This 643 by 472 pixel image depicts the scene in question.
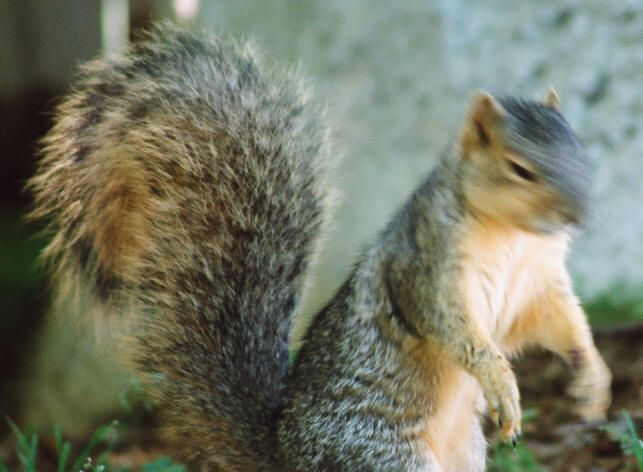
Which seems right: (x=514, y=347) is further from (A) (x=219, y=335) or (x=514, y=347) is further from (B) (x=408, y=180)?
(B) (x=408, y=180)

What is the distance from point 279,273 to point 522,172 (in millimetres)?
671

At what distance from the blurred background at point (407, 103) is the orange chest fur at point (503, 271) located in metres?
1.30

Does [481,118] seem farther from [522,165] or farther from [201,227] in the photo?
[201,227]

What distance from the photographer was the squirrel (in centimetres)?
183

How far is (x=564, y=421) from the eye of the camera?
2.79 metres

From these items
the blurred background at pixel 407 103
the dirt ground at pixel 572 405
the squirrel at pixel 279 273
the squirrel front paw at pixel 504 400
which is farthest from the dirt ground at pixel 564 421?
the squirrel front paw at pixel 504 400

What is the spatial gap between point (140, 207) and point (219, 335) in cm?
37

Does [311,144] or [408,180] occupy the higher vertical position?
[311,144]

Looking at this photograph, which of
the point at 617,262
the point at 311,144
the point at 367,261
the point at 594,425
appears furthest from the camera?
the point at 617,262

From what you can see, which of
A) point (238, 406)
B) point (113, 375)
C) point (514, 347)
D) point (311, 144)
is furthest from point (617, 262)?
point (113, 375)

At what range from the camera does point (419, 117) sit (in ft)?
11.5

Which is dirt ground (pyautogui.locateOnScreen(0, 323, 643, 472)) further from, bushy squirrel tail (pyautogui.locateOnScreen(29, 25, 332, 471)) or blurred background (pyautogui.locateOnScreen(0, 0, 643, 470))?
bushy squirrel tail (pyautogui.locateOnScreen(29, 25, 332, 471))

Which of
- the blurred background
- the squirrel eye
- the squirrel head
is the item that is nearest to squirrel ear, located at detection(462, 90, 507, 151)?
the squirrel head

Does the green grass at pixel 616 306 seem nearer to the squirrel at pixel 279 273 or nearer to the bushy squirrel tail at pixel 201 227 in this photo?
the squirrel at pixel 279 273
